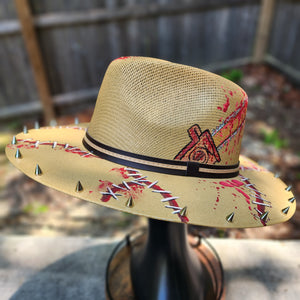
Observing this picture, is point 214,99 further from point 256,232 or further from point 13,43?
point 13,43

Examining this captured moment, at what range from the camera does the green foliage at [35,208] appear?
2232 mm

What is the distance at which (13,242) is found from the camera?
1624 millimetres

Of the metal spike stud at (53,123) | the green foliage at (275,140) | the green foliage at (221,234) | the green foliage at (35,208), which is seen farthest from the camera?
the metal spike stud at (53,123)

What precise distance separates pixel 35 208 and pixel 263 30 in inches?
151

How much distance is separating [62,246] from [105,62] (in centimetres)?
229

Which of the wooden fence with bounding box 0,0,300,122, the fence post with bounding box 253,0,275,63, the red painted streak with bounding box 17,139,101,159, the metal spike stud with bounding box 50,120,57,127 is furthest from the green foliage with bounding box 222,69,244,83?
the red painted streak with bounding box 17,139,101,159

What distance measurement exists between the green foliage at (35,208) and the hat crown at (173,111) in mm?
1666

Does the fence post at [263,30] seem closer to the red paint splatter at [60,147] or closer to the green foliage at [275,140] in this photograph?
the green foliage at [275,140]

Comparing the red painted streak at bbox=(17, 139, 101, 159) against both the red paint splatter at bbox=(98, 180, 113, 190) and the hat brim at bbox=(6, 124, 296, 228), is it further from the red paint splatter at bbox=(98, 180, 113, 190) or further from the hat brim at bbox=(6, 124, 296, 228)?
the red paint splatter at bbox=(98, 180, 113, 190)

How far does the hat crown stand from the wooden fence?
2.47 m

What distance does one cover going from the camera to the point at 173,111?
78 centimetres

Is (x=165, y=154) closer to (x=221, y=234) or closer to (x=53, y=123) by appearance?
(x=221, y=234)

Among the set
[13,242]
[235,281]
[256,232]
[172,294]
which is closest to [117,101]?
[172,294]

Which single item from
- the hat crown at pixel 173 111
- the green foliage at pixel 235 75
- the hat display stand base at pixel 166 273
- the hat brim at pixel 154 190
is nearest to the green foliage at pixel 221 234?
the hat display stand base at pixel 166 273
